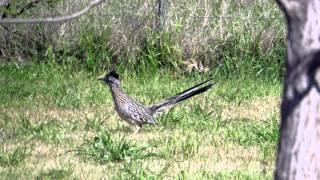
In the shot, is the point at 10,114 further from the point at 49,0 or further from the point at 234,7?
the point at 234,7

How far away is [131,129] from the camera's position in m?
9.09

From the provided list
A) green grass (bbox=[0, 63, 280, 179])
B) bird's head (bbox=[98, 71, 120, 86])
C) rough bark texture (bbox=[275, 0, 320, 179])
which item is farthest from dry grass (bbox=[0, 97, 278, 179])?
rough bark texture (bbox=[275, 0, 320, 179])

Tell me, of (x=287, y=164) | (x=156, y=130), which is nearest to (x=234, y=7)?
(x=156, y=130)

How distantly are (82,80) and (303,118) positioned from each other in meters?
8.38

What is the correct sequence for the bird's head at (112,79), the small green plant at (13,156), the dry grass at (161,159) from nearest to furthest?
the dry grass at (161,159) < the small green plant at (13,156) < the bird's head at (112,79)

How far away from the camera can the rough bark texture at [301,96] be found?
330 centimetres

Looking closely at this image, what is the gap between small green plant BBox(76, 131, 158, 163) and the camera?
25.0 ft

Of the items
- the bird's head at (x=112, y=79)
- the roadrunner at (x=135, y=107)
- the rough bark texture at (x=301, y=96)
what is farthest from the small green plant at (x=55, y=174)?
the rough bark texture at (x=301, y=96)

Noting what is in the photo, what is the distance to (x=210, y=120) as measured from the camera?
362 inches

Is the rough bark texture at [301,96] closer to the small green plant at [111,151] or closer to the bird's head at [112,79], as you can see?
the small green plant at [111,151]

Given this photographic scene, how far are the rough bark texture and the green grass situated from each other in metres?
3.51

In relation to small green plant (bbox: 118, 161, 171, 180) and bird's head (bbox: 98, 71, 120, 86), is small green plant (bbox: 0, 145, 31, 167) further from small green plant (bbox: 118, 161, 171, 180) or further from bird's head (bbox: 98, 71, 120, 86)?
bird's head (bbox: 98, 71, 120, 86)

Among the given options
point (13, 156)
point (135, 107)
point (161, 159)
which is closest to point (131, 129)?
point (135, 107)

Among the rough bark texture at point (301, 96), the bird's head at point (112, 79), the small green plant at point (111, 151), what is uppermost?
the bird's head at point (112, 79)
